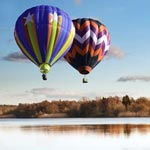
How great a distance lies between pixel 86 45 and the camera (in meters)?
39.9

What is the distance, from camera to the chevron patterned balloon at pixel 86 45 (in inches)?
1563

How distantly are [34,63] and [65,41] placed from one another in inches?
85.0

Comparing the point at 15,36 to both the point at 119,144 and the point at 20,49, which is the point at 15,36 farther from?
the point at 119,144

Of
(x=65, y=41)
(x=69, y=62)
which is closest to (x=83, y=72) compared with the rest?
(x=69, y=62)

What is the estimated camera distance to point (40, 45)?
34375 millimetres

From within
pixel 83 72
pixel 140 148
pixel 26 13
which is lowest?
pixel 140 148

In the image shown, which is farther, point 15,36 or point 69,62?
point 69,62

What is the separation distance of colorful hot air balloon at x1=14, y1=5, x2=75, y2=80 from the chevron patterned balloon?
169 inches

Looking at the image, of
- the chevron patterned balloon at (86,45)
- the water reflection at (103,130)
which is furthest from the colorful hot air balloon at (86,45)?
the water reflection at (103,130)

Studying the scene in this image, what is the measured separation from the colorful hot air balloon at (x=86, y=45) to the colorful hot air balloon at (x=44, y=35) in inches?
169

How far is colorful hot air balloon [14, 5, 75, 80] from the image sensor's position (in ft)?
113

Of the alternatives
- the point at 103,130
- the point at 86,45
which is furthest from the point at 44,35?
the point at 103,130

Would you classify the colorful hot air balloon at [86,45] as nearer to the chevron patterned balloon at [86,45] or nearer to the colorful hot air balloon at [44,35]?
the chevron patterned balloon at [86,45]

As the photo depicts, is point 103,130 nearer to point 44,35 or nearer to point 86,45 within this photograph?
point 86,45
